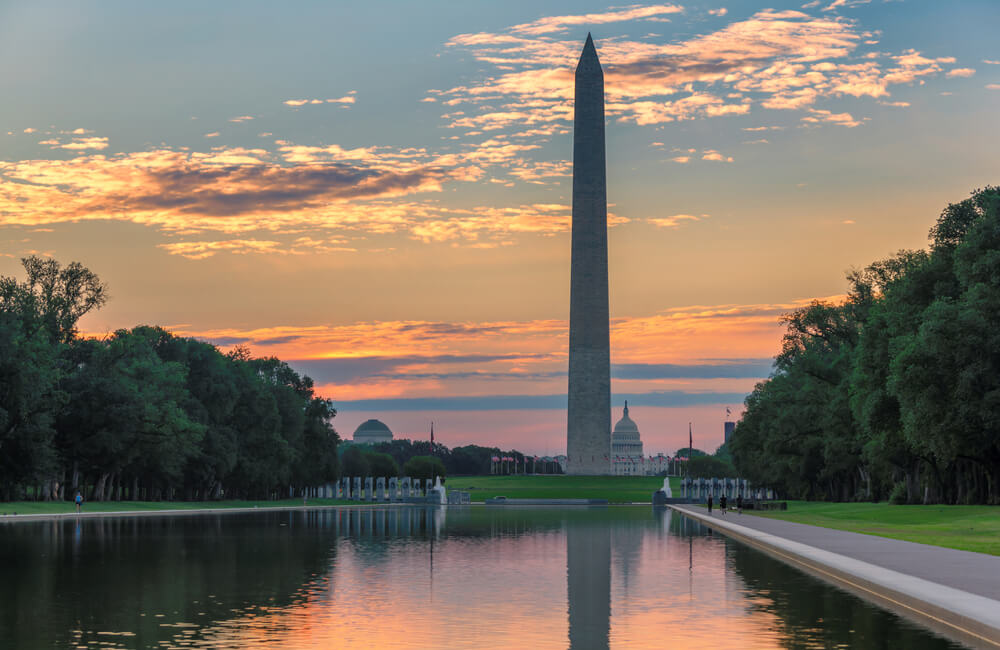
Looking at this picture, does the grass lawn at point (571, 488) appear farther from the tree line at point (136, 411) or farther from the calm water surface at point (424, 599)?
the calm water surface at point (424, 599)

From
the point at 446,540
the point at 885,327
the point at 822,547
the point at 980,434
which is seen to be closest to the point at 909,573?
the point at 822,547

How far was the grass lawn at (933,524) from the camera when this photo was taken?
31391 mm

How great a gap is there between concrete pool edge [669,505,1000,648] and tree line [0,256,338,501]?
170ft

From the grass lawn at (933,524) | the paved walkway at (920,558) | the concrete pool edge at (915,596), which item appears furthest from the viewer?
the grass lawn at (933,524)

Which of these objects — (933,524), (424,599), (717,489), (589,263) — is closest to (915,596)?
(424,599)

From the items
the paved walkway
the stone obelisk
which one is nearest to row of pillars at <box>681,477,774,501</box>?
the stone obelisk

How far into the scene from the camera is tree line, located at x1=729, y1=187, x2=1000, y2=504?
4731cm

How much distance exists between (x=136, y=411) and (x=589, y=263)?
39.7 m

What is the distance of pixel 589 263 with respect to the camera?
10050 centimetres

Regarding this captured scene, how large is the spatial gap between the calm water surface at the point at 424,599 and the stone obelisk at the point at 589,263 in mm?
70081

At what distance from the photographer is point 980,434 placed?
48.0 m

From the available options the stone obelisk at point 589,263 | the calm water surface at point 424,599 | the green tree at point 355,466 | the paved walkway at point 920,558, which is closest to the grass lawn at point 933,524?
the paved walkway at point 920,558

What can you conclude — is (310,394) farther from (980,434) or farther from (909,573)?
(909,573)

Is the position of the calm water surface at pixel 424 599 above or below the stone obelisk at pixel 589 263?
below
